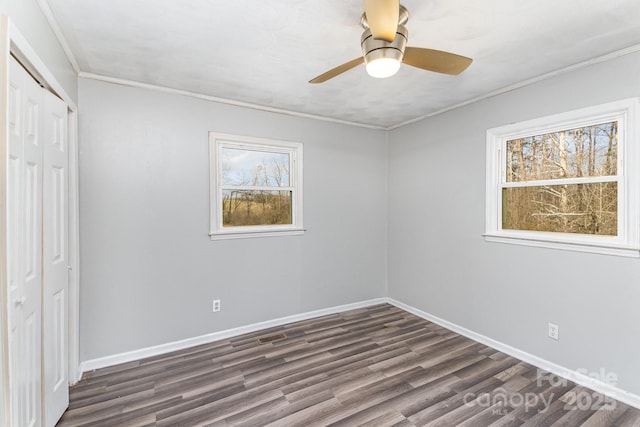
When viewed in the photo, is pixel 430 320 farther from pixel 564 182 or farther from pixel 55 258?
pixel 55 258

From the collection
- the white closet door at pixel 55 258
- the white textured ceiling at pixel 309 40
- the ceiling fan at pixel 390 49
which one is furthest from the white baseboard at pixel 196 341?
the ceiling fan at pixel 390 49

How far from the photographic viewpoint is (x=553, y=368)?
8.18 feet

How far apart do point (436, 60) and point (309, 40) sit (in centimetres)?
85

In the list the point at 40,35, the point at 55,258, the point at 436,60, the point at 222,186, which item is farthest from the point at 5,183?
the point at 436,60

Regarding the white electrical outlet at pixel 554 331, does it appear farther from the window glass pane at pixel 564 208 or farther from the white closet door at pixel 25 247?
the white closet door at pixel 25 247

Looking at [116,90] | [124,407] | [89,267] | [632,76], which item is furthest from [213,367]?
[632,76]

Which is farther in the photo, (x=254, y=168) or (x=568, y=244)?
(x=254, y=168)

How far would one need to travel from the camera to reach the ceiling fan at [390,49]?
1279 mm

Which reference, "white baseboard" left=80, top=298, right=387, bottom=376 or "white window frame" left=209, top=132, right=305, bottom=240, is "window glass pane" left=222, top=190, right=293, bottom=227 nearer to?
"white window frame" left=209, top=132, right=305, bottom=240

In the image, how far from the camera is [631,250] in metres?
2.09

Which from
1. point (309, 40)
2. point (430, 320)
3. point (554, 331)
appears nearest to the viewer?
point (309, 40)

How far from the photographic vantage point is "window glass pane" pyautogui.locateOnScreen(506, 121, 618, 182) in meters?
2.28

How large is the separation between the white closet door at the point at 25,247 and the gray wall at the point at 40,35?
7.9 inches

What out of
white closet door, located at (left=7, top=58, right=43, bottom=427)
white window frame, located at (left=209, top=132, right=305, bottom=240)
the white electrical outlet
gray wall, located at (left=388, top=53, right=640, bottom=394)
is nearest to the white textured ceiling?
gray wall, located at (left=388, top=53, right=640, bottom=394)
